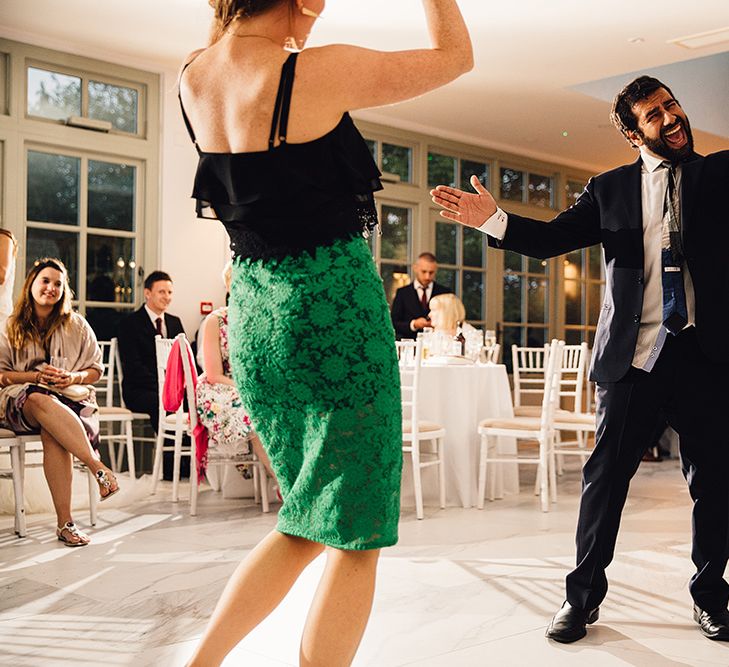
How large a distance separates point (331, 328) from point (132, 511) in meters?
3.75

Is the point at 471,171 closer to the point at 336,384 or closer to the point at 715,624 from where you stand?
the point at 715,624

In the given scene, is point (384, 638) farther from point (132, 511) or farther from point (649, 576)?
point (132, 511)

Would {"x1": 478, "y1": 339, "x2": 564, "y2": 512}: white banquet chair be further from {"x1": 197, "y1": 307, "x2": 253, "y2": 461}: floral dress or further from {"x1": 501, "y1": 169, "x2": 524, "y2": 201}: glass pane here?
{"x1": 501, "y1": 169, "x2": 524, "y2": 201}: glass pane

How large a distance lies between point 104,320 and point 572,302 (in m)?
5.83

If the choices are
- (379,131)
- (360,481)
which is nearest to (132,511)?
(360,481)

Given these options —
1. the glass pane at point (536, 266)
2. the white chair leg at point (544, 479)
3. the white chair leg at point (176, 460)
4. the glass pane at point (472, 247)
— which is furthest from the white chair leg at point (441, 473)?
the glass pane at point (536, 266)

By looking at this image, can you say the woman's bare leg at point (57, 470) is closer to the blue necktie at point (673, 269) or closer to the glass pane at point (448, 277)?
the blue necktie at point (673, 269)

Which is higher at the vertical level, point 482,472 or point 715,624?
point 482,472

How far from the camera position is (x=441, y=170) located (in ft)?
30.8

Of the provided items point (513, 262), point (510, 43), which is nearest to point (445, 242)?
point (513, 262)

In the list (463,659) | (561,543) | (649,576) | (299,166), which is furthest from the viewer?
(561,543)

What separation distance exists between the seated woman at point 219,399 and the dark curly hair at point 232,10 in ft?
10.4

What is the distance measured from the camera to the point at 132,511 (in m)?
4.90

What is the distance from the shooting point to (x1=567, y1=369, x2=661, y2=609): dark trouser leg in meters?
2.43
